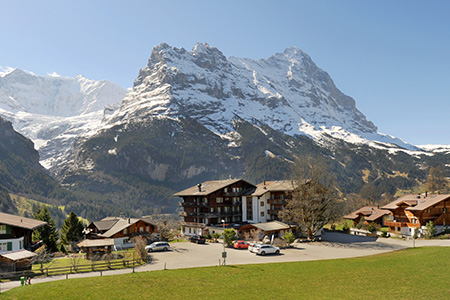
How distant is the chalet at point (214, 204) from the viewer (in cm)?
10912

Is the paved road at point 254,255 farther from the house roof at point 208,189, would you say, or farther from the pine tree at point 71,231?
the house roof at point 208,189

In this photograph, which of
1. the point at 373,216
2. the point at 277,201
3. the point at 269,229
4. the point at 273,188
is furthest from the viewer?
the point at 373,216

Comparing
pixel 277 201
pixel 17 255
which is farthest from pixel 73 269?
pixel 277 201

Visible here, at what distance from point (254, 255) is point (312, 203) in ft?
87.6

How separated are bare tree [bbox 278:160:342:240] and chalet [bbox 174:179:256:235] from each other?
25.3 metres

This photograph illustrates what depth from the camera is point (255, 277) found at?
46375mm

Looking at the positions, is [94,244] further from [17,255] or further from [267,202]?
[267,202]

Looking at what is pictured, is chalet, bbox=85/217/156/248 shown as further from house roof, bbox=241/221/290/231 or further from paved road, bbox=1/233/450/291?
house roof, bbox=241/221/290/231

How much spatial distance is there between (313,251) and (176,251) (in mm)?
26188

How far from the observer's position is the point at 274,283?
43125 millimetres

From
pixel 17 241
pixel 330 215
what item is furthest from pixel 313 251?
pixel 17 241

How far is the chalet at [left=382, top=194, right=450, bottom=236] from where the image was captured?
92.1 meters

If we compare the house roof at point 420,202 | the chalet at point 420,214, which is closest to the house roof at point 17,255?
the chalet at point 420,214

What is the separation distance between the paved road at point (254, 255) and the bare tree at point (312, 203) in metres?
5.08
